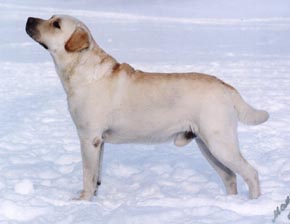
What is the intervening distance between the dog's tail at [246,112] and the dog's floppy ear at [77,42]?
1.44 meters

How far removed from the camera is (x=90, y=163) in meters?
5.07

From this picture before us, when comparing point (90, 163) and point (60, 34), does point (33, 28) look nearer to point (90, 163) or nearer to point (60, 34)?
point (60, 34)

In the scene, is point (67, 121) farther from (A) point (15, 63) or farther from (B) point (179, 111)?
(A) point (15, 63)

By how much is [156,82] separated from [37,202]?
155 centimetres

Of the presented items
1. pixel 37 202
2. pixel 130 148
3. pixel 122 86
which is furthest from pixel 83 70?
pixel 130 148

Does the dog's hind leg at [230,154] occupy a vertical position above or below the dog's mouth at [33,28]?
below

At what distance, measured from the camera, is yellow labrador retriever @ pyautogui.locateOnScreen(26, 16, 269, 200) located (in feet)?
15.7

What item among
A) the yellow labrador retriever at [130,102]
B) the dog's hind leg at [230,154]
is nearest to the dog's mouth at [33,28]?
the yellow labrador retriever at [130,102]

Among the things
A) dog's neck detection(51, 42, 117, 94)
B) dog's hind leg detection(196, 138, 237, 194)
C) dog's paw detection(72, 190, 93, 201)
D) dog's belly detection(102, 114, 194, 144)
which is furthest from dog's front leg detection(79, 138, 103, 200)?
dog's hind leg detection(196, 138, 237, 194)

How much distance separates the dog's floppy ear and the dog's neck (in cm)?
8

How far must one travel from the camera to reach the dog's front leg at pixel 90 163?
497 centimetres

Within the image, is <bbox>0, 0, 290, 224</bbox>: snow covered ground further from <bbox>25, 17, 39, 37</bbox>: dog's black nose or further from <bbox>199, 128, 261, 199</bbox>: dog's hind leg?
<bbox>25, 17, 39, 37</bbox>: dog's black nose

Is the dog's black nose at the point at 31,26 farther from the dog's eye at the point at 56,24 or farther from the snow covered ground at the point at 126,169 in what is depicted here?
the snow covered ground at the point at 126,169

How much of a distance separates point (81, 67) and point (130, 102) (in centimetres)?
57
